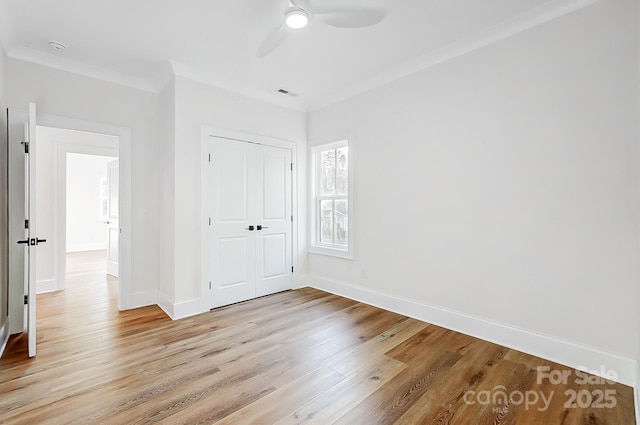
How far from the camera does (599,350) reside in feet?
6.98

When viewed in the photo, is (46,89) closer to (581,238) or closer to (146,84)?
(146,84)

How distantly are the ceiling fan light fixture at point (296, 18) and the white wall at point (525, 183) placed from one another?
157 cm

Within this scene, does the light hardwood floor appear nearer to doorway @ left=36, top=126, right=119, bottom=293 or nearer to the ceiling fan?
doorway @ left=36, top=126, right=119, bottom=293

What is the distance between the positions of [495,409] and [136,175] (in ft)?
13.5

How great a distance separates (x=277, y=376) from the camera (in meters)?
2.11

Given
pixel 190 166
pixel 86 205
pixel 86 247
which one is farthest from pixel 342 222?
pixel 86 205

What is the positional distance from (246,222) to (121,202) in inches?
57.8

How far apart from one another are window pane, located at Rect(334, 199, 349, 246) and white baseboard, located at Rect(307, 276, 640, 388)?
2.60 feet

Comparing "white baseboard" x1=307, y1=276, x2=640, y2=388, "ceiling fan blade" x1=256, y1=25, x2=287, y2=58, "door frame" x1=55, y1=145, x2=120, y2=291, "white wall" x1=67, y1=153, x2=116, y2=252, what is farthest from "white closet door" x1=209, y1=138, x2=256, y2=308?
"white wall" x1=67, y1=153, x2=116, y2=252

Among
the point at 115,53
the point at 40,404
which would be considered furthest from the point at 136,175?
the point at 40,404

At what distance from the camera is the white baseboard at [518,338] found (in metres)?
2.07

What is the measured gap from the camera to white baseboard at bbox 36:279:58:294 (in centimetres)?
413

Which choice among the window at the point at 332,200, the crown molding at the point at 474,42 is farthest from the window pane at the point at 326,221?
the crown molding at the point at 474,42

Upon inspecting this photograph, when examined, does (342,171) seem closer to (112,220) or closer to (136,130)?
(136,130)
